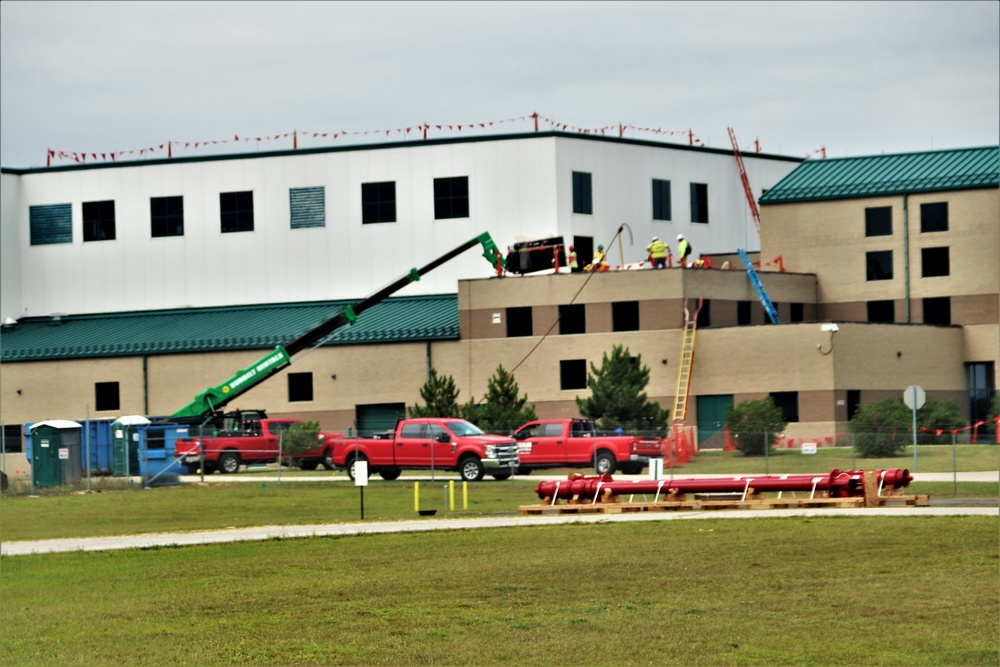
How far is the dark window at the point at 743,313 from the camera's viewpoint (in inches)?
2712

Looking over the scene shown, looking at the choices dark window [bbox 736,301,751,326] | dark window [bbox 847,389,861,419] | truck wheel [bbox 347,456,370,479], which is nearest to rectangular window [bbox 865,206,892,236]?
dark window [bbox 736,301,751,326]

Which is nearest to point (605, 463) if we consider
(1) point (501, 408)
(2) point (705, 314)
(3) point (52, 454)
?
(1) point (501, 408)

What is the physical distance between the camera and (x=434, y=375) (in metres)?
65.0

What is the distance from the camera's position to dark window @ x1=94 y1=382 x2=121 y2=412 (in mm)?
71188

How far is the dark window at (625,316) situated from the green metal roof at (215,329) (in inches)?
265

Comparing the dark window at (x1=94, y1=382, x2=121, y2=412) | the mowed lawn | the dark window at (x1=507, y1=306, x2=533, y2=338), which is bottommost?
the mowed lawn

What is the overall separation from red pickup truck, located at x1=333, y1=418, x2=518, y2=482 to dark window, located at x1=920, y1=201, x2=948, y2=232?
26933 mm

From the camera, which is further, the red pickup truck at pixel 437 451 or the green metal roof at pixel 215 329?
the green metal roof at pixel 215 329

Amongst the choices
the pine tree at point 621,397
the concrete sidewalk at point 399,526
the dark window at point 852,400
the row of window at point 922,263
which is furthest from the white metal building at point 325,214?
the concrete sidewalk at point 399,526

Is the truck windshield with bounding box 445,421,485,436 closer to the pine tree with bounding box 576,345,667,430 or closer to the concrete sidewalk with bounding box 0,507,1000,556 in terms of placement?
the pine tree with bounding box 576,345,667,430

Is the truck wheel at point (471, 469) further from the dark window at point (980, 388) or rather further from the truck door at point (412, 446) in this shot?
the dark window at point (980, 388)

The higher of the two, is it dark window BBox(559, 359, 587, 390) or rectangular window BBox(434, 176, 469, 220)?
rectangular window BBox(434, 176, 469, 220)

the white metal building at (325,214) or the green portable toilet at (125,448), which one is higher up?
the white metal building at (325,214)

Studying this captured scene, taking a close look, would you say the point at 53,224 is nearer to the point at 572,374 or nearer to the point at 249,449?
the point at 249,449
